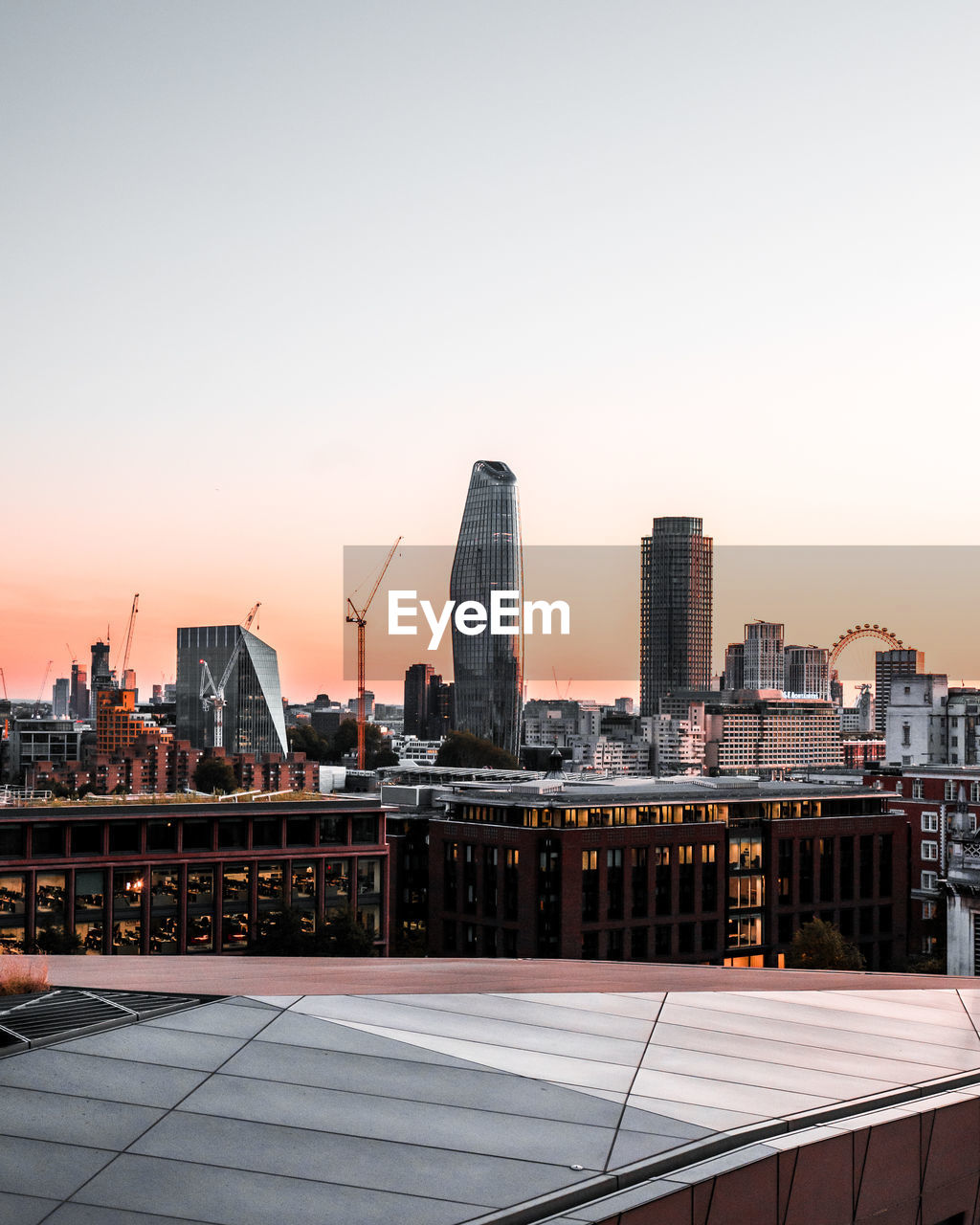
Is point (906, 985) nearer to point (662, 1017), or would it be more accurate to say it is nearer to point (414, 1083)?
point (662, 1017)

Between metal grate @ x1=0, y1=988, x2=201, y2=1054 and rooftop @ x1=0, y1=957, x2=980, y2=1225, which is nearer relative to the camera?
rooftop @ x1=0, y1=957, x2=980, y2=1225

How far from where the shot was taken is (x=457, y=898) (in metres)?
96.1

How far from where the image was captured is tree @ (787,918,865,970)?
84438 millimetres

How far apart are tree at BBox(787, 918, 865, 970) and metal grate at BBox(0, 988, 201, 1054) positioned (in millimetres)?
70645

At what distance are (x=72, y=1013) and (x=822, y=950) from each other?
75300mm

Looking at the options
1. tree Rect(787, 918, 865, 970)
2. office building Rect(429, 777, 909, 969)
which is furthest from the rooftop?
office building Rect(429, 777, 909, 969)

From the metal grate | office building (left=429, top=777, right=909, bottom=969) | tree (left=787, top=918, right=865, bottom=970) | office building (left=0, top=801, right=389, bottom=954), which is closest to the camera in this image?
the metal grate

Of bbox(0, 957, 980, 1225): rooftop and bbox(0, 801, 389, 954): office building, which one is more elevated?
bbox(0, 957, 980, 1225): rooftop

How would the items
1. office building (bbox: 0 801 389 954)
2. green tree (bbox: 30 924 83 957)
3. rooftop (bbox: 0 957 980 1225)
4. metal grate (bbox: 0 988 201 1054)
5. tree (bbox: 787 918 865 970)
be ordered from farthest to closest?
1. tree (bbox: 787 918 865 970)
2. office building (bbox: 0 801 389 954)
3. green tree (bbox: 30 924 83 957)
4. metal grate (bbox: 0 988 201 1054)
5. rooftop (bbox: 0 957 980 1225)

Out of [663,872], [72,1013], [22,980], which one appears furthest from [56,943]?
[72,1013]

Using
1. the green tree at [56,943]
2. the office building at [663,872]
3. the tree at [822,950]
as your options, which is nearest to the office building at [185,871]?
the green tree at [56,943]

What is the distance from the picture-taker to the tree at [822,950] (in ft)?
277

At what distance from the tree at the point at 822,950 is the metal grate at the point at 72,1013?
7064 cm

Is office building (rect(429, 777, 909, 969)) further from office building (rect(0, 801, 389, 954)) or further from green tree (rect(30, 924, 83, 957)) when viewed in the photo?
green tree (rect(30, 924, 83, 957))
